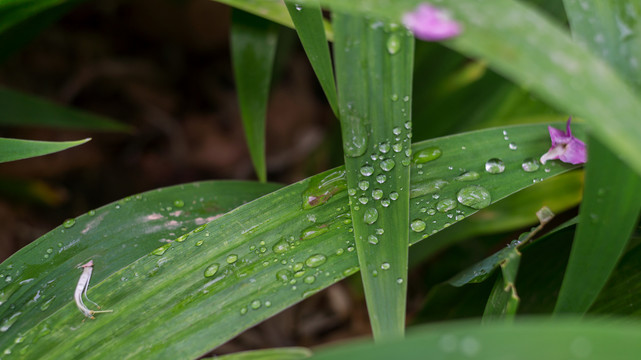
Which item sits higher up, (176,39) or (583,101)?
(583,101)

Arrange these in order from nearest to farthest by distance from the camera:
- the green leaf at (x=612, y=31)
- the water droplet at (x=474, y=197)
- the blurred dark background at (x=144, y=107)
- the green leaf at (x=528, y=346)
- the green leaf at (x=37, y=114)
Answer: the green leaf at (x=528, y=346) → the green leaf at (x=612, y=31) → the water droplet at (x=474, y=197) → the green leaf at (x=37, y=114) → the blurred dark background at (x=144, y=107)

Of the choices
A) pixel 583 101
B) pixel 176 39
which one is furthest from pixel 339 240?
pixel 176 39

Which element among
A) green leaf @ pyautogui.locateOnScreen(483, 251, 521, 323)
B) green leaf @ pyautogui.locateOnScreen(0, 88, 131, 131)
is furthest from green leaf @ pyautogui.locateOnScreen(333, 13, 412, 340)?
green leaf @ pyautogui.locateOnScreen(0, 88, 131, 131)

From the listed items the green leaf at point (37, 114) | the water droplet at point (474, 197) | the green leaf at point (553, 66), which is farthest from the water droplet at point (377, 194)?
the green leaf at point (37, 114)

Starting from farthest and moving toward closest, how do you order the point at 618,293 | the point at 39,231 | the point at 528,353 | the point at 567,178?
1. the point at 39,231
2. the point at 567,178
3. the point at 618,293
4. the point at 528,353

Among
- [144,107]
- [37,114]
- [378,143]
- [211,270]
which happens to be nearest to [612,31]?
[378,143]

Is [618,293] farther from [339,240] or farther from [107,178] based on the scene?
[107,178]

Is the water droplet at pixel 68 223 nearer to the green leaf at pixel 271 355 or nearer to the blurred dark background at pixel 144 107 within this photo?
the green leaf at pixel 271 355
